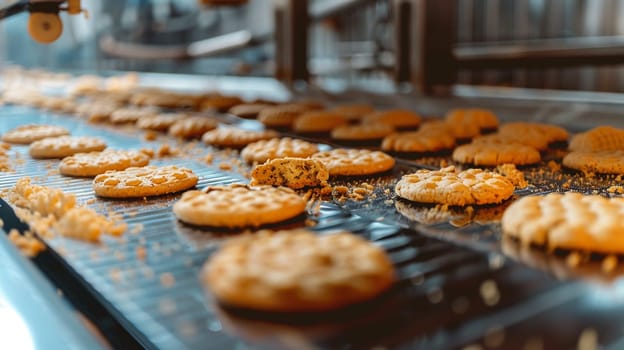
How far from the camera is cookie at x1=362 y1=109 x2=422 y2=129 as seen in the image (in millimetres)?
3215

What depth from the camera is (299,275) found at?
3.29ft

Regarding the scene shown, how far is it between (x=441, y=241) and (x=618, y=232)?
0.35m

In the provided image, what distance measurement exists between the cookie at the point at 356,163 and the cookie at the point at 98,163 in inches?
28.4

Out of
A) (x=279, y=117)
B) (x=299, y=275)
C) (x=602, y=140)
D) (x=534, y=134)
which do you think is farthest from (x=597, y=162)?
(x=279, y=117)

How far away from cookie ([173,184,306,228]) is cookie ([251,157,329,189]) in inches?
10.7

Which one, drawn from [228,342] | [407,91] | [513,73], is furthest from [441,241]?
[513,73]

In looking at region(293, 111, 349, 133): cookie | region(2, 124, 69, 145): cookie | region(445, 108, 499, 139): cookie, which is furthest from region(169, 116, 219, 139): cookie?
region(445, 108, 499, 139): cookie

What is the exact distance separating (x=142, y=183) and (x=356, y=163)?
72 centimetres

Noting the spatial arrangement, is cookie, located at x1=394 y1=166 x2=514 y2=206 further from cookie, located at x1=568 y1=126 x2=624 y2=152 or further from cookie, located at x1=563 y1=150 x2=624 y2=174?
cookie, located at x1=568 y1=126 x2=624 y2=152

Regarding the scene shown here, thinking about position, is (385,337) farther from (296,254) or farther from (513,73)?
(513,73)

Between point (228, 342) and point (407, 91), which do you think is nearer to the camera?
point (228, 342)

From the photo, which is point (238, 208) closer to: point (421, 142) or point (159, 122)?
point (421, 142)

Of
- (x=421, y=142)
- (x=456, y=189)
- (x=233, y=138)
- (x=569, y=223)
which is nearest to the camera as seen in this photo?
(x=569, y=223)

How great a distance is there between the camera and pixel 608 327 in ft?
3.10
